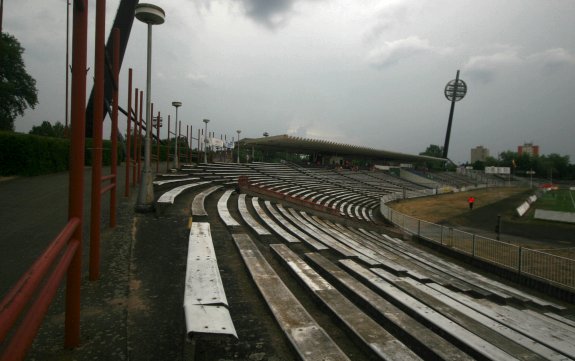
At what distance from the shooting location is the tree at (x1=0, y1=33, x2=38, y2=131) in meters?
32.6

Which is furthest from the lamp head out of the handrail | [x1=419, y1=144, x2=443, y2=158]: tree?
[x1=419, y1=144, x2=443, y2=158]: tree

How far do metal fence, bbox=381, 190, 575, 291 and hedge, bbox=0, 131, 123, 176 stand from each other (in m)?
14.0

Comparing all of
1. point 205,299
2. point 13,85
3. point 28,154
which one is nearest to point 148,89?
point 205,299

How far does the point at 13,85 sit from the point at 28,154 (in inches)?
1117

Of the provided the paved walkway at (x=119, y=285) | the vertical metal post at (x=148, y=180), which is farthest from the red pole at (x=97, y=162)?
the vertical metal post at (x=148, y=180)

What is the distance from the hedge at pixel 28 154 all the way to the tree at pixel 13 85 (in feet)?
81.6

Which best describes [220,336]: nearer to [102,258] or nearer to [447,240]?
[102,258]

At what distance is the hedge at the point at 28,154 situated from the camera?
12463 millimetres

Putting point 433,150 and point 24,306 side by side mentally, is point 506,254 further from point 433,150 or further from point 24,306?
point 433,150

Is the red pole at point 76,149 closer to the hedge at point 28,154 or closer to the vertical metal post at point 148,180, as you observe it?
the vertical metal post at point 148,180

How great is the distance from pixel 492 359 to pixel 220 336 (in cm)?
249

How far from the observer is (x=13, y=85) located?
1312 inches

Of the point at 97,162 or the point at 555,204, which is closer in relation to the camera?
the point at 97,162

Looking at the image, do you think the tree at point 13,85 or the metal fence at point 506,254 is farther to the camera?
the tree at point 13,85
